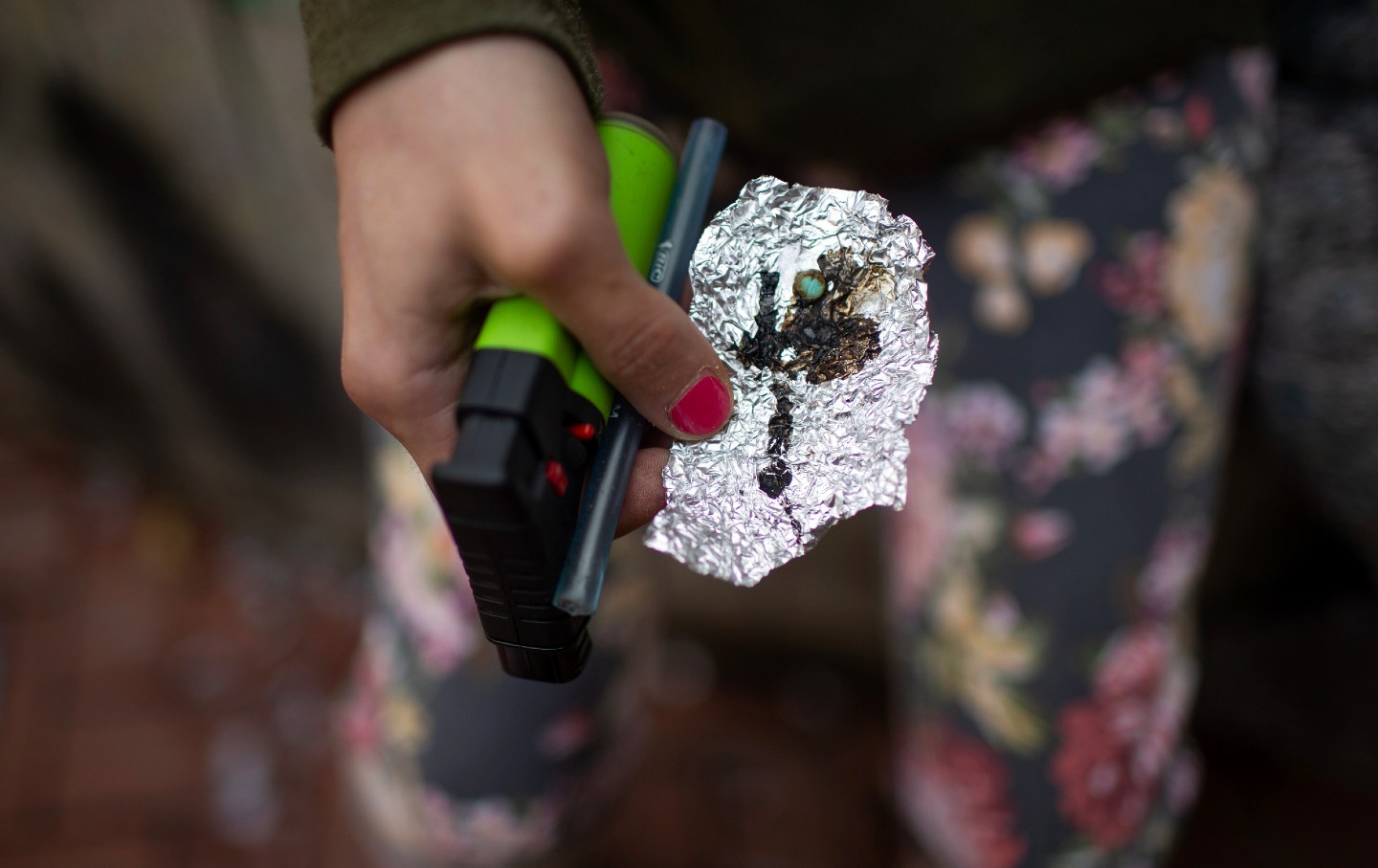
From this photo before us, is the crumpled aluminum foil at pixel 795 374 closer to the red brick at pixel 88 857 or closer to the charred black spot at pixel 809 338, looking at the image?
the charred black spot at pixel 809 338

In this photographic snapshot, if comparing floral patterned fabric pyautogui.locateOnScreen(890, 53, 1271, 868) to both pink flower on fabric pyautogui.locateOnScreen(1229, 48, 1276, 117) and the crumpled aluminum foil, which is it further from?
the crumpled aluminum foil

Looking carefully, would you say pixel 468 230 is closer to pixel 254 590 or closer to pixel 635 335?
pixel 635 335

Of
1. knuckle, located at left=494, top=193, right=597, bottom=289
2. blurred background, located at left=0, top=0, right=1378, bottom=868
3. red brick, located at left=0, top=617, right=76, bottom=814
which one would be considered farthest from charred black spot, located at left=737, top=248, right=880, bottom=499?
red brick, located at left=0, top=617, right=76, bottom=814

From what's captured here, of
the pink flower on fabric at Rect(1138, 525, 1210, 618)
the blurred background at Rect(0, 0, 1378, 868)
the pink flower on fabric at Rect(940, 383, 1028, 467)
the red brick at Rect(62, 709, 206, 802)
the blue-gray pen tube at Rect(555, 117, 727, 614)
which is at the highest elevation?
the blue-gray pen tube at Rect(555, 117, 727, 614)

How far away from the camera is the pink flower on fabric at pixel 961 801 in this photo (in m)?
0.73

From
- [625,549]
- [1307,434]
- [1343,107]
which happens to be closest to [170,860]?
[625,549]

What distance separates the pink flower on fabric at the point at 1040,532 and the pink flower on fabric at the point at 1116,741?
0.27ft

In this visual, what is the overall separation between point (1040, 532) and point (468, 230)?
1.66ft

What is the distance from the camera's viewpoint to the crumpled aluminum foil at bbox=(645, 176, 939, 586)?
434 millimetres

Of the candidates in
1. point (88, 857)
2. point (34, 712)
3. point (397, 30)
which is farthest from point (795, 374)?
point (34, 712)

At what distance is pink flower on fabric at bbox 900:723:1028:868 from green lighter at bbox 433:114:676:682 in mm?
445

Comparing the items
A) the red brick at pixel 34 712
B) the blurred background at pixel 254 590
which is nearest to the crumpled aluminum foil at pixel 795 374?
the blurred background at pixel 254 590

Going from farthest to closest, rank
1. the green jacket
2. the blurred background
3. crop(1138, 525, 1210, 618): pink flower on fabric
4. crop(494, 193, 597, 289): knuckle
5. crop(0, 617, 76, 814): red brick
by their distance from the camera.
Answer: crop(0, 617, 76, 814): red brick → the blurred background → crop(1138, 525, 1210, 618): pink flower on fabric → the green jacket → crop(494, 193, 597, 289): knuckle

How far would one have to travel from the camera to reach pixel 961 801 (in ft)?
2.50
